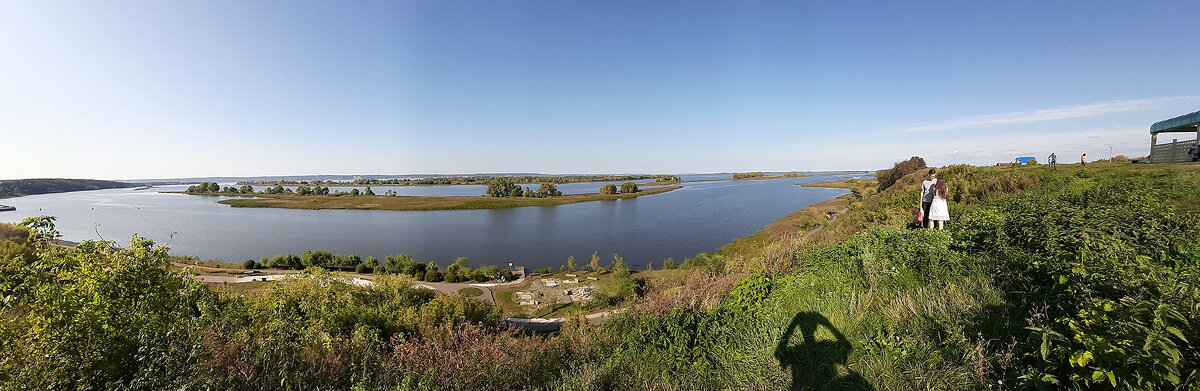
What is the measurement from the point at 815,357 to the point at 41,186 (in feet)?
728

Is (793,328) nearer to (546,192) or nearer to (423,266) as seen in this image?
(423,266)

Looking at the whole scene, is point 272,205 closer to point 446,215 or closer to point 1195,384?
point 446,215

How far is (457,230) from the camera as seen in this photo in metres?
57.5

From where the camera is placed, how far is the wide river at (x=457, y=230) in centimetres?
4225

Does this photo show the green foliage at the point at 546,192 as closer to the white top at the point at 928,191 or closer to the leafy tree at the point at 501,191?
the leafy tree at the point at 501,191

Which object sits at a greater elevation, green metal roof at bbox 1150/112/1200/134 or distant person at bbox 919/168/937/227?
green metal roof at bbox 1150/112/1200/134

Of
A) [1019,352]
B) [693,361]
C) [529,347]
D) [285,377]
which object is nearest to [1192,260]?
[1019,352]

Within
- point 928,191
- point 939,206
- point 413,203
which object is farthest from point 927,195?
point 413,203

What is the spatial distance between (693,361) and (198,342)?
6080 millimetres

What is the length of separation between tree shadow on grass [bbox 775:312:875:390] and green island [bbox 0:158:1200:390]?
0.02 meters

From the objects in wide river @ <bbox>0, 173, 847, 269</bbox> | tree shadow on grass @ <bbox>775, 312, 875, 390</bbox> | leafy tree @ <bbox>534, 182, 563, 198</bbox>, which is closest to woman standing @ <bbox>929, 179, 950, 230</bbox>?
tree shadow on grass @ <bbox>775, 312, 875, 390</bbox>

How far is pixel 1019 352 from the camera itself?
11.1 ft

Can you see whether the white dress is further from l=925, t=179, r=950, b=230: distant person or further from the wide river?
the wide river

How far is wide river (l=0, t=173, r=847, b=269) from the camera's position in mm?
42250
